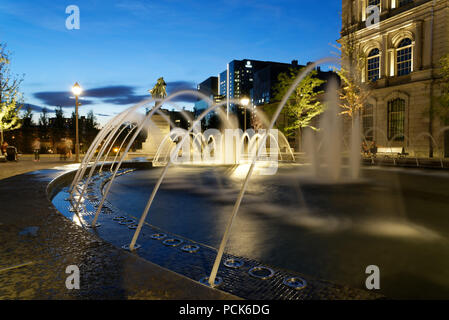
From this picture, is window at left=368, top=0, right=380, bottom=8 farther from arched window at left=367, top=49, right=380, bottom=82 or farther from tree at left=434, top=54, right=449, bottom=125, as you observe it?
tree at left=434, top=54, right=449, bottom=125

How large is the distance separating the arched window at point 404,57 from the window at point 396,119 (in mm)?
3707

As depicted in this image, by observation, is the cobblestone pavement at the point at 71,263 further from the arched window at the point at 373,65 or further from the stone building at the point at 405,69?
the arched window at the point at 373,65

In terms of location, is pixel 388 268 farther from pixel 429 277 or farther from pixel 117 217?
pixel 117 217

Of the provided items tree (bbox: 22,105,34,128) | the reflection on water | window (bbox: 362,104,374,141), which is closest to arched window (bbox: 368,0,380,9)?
window (bbox: 362,104,374,141)

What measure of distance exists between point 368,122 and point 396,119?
3.75m

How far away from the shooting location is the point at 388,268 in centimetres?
402

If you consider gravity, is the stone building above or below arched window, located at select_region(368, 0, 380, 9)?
below

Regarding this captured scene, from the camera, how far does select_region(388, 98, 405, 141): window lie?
3313 centimetres

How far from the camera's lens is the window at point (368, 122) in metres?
36.1

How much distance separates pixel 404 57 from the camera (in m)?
33.8

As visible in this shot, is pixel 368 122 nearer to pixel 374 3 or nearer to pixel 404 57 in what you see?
pixel 404 57

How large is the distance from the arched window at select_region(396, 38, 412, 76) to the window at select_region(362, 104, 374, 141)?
4.98m
